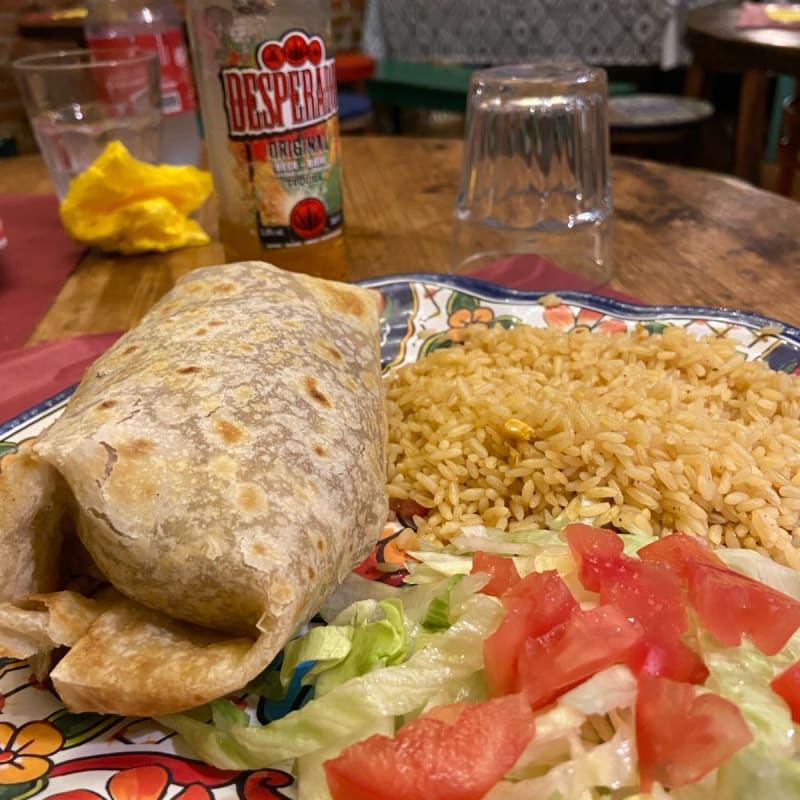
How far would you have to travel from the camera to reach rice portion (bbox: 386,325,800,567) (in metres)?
1.11

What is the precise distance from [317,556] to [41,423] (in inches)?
25.3

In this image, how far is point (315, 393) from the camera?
99 centimetres

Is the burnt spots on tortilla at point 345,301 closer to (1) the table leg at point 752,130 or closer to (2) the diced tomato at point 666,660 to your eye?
(2) the diced tomato at point 666,660

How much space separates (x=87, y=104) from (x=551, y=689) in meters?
2.10

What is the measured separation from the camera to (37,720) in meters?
0.82

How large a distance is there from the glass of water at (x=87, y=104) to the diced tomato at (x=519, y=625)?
192cm

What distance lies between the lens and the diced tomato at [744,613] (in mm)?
802

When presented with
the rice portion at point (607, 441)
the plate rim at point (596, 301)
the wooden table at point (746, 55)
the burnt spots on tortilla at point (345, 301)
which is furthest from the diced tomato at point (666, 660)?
the wooden table at point (746, 55)

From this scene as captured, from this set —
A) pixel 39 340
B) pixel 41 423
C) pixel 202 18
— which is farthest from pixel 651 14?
pixel 41 423

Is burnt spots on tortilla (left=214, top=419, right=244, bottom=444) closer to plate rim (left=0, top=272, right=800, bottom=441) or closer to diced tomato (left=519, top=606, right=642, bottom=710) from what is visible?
diced tomato (left=519, top=606, right=642, bottom=710)

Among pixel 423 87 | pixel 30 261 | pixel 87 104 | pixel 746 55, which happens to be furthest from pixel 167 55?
pixel 423 87

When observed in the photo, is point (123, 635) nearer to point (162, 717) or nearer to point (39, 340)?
point (162, 717)

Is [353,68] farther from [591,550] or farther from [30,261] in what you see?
[591,550]

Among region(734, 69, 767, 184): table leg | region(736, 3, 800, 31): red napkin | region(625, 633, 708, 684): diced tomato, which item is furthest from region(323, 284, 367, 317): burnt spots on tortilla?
region(734, 69, 767, 184): table leg
